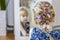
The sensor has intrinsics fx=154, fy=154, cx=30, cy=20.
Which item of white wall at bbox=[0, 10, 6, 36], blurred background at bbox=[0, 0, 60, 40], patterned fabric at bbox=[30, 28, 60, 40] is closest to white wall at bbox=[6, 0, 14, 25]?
blurred background at bbox=[0, 0, 60, 40]

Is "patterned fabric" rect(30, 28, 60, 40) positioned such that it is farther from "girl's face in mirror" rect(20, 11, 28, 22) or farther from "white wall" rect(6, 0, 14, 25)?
"white wall" rect(6, 0, 14, 25)

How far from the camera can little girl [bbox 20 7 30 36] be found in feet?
6.23

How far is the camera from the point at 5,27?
2227 mm

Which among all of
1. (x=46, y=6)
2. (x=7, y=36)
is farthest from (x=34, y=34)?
(x=7, y=36)

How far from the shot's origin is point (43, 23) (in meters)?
1.38

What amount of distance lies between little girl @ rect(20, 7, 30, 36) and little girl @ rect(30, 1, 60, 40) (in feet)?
1.57

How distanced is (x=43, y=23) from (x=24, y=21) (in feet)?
1.96

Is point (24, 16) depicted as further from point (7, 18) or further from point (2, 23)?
point (7, 18)

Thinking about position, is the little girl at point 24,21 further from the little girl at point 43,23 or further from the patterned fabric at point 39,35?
the patterned fabric at point 39,35

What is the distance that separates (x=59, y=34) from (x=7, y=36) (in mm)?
1061

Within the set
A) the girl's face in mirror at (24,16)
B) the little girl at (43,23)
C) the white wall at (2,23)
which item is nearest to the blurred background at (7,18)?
the white wall at (2,23)

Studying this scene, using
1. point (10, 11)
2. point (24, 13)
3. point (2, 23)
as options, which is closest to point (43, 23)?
point (24, 13)

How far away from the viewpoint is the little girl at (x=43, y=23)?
1.30m

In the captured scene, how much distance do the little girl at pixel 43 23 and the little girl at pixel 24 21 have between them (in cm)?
48
